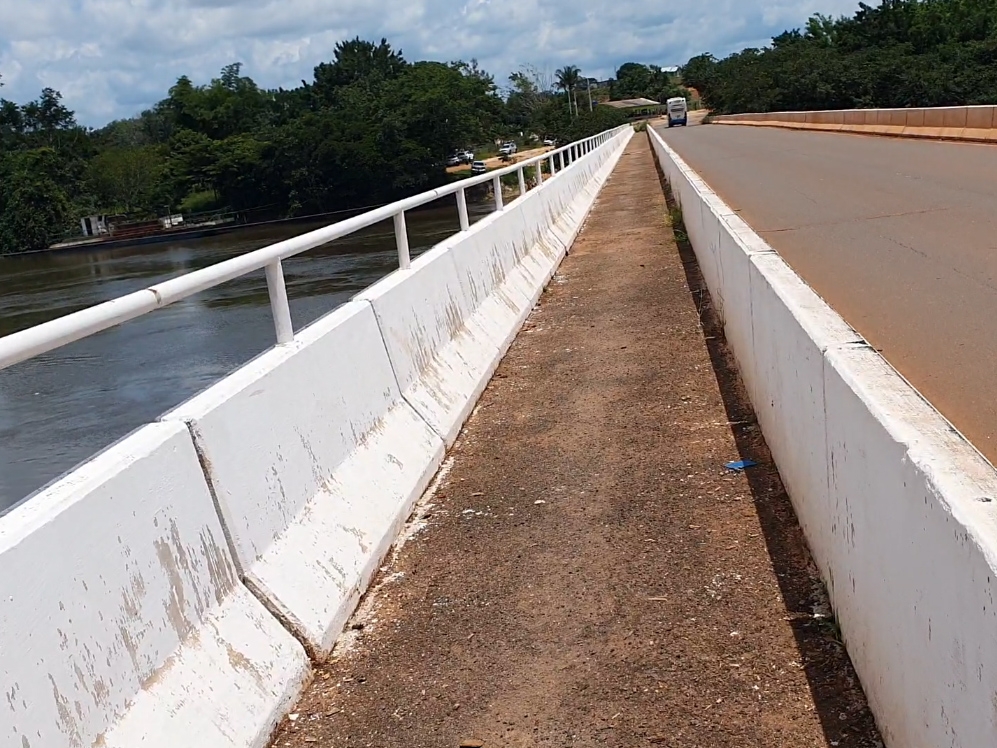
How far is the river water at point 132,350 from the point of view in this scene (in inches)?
619

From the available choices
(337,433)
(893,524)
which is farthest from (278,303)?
(893,524)

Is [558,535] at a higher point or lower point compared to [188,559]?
lower

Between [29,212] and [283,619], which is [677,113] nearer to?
[29,212]

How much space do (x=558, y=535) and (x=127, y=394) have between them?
19.6 m

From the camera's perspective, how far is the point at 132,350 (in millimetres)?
29125

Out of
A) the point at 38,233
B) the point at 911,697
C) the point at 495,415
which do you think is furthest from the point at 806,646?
the point at 38,233

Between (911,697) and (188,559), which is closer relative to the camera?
(911,697)

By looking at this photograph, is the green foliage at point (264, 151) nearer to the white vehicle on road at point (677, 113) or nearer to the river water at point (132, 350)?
the white vehicle on road at point (677, 113)

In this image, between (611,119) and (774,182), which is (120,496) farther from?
(611,119)

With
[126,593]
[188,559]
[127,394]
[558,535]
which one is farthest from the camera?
[127,394]

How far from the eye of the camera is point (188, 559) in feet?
11.0

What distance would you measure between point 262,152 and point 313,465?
103 metres

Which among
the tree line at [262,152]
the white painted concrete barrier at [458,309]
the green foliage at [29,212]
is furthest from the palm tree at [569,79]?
the white painted concrete barrier at [458,309]

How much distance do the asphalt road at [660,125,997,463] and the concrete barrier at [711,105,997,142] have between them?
1.31 meters
